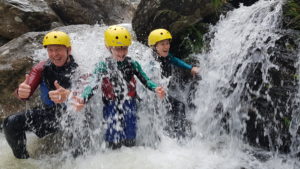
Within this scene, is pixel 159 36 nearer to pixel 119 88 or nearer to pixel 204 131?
pixel 119 88

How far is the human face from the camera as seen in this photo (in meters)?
4.59

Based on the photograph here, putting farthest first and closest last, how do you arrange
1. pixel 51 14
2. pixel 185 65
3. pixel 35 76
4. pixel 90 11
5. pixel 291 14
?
pixel 90 11
pixel 51 14
pixel 185 65
pixel 291 14
pixel 35 76

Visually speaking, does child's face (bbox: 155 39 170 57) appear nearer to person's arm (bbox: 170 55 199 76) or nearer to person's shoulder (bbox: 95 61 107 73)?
person's arm (bbox: 170 55 199 76)

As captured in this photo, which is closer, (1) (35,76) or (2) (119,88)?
(1) (35,76)

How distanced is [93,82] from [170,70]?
231cm

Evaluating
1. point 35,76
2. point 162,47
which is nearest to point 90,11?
point 162,47

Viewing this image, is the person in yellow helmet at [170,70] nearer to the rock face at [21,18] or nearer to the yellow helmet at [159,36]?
the yellow helmet at [159,36]

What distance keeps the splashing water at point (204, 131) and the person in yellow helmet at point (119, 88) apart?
0.24 metres

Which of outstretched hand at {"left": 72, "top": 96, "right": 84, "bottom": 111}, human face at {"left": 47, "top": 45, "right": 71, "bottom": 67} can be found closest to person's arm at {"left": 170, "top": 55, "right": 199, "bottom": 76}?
human face at {"left": 47, "top": 45, "right": 71, "bottom": 67}

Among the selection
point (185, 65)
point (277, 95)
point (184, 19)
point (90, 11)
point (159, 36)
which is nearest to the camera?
point (277, 95)

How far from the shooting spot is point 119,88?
4816 mm

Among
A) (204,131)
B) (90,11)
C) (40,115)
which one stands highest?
(90,11)

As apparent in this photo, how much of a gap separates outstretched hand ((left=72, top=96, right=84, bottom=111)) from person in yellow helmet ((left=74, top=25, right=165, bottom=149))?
2.06ft

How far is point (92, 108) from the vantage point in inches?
206
